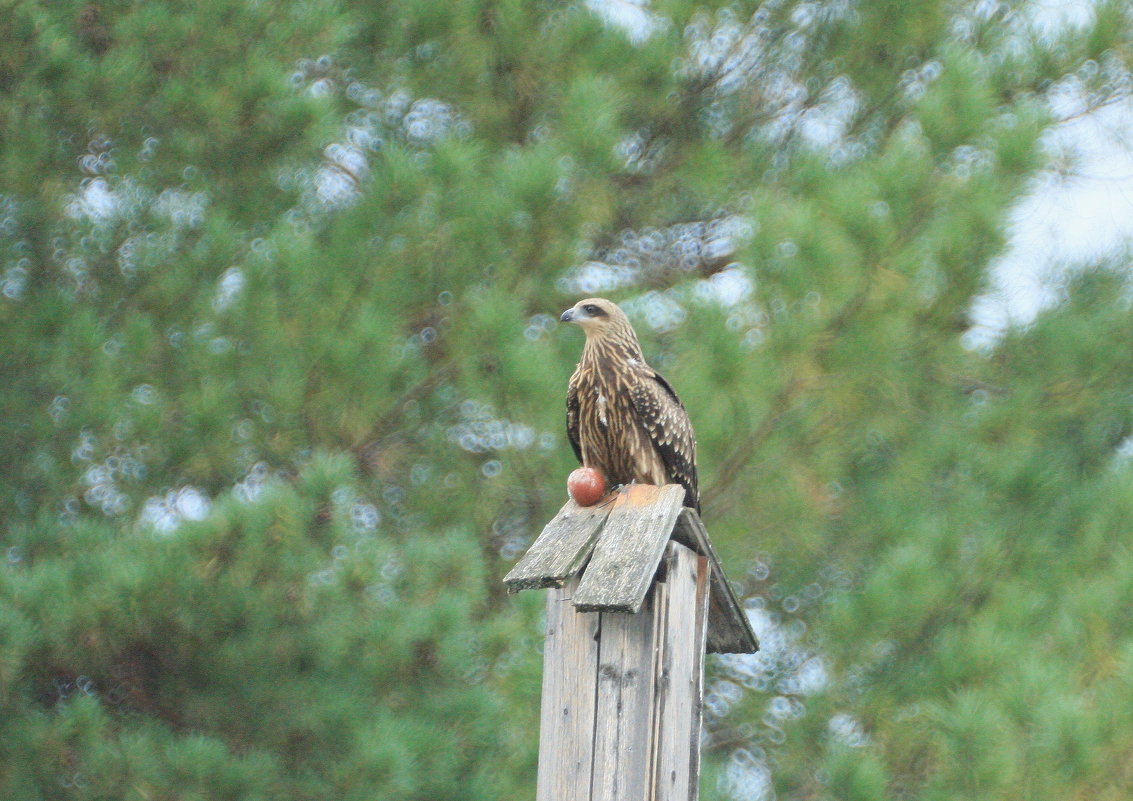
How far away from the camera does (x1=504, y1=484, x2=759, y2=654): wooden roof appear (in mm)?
2490

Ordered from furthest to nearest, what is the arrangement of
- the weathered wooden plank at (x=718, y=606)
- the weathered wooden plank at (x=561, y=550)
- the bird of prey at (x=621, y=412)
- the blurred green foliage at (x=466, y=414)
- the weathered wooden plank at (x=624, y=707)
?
the blurred green foliage at (x=466, y=414) → the bird of prey at (x=621, y=412) → the weathered wooden plank at (x=718, y=606) → the weathered wooden plank at (x=561, y=550) → the weathered wooden plank at (x=624, y=707)

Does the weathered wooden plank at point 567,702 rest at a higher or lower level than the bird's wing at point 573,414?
lower

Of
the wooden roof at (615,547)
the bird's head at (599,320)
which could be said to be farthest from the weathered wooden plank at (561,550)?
the bird's head at (599,320)

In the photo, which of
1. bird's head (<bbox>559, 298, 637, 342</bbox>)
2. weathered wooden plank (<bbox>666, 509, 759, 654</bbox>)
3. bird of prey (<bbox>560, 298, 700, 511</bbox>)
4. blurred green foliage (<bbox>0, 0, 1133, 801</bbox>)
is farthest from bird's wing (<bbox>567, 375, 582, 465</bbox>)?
blurred green foliage (<bbox>0, 0, 1133, 801</bbox>)

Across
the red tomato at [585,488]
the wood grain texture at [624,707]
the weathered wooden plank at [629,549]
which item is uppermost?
the red tomato at [585,488]

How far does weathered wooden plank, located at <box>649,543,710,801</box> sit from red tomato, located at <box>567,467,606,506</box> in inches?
9.4

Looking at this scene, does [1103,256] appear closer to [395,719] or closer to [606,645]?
[395,719]

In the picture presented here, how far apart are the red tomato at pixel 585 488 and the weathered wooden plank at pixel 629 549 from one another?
0.06 metres

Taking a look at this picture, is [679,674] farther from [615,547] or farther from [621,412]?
[621,412]

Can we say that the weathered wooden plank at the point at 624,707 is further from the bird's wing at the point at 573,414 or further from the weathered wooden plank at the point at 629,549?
the bird's wing at the point at 573,414

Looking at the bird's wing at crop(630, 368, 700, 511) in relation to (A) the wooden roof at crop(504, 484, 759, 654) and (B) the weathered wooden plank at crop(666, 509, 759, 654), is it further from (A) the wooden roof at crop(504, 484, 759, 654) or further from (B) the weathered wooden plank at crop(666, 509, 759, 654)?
(A) the wooden roof at crop(504, 484, 759, 654)

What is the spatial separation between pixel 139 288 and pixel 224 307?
18.6 inches

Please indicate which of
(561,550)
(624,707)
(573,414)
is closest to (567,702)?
(624,707)

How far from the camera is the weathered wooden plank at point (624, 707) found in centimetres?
246
